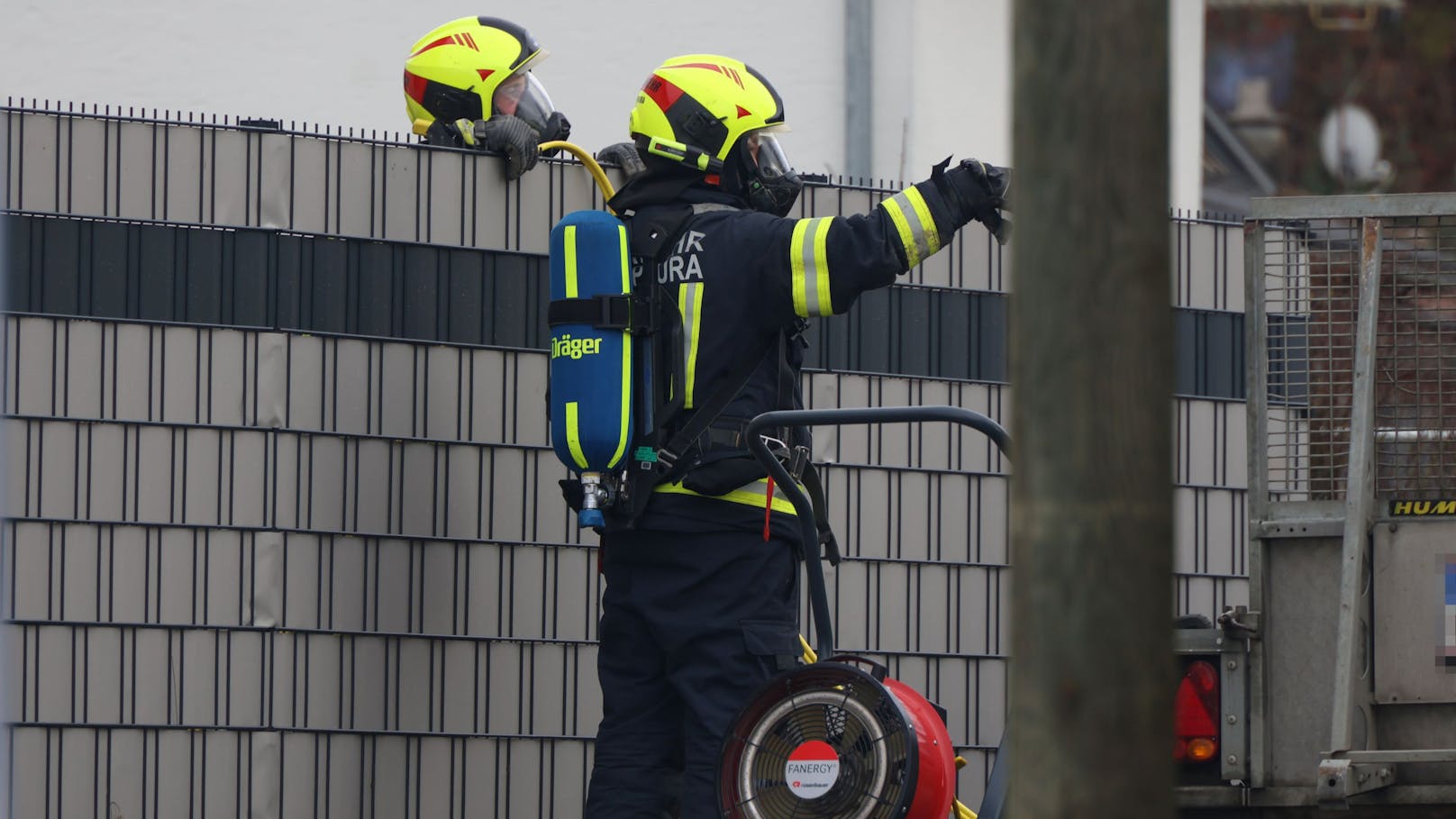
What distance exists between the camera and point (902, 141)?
35.6ft

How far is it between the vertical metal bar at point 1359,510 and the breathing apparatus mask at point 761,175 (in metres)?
1.55

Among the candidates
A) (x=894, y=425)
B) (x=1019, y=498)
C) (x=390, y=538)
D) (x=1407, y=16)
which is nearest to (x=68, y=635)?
(x=390, y=538)

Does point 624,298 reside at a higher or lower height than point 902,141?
lower

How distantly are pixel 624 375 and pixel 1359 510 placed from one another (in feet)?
5.86

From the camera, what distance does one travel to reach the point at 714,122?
6805 millimetres

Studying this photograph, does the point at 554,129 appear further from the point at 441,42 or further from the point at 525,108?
the point at 441,42

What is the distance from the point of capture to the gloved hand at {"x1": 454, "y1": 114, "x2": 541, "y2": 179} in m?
7.46

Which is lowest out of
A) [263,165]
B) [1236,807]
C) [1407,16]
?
[1236,807]

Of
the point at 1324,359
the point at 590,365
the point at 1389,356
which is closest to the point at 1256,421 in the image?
the point at 1324,359

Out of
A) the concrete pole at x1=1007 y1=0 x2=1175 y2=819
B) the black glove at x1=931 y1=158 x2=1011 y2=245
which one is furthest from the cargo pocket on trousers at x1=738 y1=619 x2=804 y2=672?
the concrete pole at x1=1007 y1=0 x2=1175 y2=819

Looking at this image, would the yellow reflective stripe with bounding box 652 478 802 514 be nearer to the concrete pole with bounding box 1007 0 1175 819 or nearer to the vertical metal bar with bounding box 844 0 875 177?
the concrete pole with bounding box 1007 0 1175 819

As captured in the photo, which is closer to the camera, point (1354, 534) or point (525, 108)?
point (1354, 534)

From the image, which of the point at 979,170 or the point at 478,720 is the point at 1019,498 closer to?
the point at 979,170

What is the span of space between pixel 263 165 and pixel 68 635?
4.49 ft
